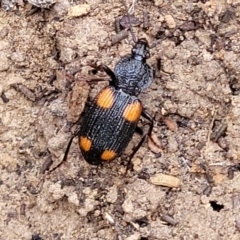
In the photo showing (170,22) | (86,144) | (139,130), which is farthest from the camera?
(170,22)

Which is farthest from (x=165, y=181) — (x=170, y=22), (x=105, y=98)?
(x=170, y=22)

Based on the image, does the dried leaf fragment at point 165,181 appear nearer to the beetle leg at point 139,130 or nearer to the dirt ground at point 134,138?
the dirt ground at point 134,138

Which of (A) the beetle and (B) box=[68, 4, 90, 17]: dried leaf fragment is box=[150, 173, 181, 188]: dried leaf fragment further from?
(B) box=[68, 4, 90, 17]: dried leaf fragment

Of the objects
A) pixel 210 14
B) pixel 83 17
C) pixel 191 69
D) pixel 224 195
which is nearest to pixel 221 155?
pixel 224 195

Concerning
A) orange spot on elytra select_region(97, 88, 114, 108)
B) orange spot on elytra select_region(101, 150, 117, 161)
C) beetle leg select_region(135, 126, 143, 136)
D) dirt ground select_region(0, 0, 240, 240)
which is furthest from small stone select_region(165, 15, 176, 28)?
orange spot on elytra select_region(101, 150, 117, 161)

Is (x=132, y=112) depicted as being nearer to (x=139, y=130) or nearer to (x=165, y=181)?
(x=139, y=130)

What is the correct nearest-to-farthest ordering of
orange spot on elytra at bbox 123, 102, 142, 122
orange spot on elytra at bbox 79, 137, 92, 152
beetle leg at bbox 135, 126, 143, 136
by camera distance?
orange spot on elytra at bbox 79, 137, 92, 152 < orange spot on elytra at bbox 123, 102, 142, 122 < beetle leg at bbox 135, 126, 143, 136

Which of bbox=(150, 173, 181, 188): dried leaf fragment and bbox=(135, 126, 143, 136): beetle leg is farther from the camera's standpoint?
bbox=(135, 126, 143, 136): beetle leg
